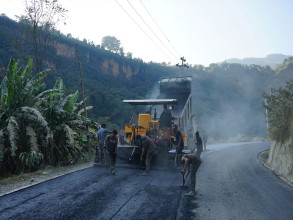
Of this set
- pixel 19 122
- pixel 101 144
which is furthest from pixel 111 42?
pixel 19 122

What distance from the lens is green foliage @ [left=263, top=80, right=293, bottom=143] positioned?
16045 mm

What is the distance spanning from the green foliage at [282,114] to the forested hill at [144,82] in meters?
24.0

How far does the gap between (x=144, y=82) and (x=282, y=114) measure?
180 ft

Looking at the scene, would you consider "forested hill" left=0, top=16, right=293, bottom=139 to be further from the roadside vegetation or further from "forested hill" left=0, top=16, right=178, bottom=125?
the roadside vegetation

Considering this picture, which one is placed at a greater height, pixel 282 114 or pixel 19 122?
pixel 282 114

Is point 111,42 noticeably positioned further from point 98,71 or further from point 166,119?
point 166,119

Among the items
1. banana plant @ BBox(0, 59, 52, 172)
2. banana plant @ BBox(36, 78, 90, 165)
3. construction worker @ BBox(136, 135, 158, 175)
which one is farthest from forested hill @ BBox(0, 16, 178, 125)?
construction worker @ BBox(136, 135, 158, 175)

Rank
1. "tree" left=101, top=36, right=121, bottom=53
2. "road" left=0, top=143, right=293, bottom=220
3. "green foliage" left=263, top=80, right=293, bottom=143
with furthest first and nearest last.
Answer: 1. "tree" left=101, top=36, right=121, bottom=53
2. "green foliage" left=263, top=80, right=293, bottom=143
3. "road" left=0, top=143, right=293, bottom=220

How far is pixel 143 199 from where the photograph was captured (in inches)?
337

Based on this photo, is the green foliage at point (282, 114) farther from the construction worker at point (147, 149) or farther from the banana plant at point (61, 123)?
the banana plant at point (61, 123)

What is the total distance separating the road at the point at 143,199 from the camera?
724 cm

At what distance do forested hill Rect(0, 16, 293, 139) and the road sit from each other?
2832 centimetres

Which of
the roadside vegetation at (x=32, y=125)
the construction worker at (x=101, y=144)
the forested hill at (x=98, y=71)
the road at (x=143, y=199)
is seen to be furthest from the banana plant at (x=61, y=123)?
the forested hill at (x=98, y=71)

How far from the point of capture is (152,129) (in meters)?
14.9
